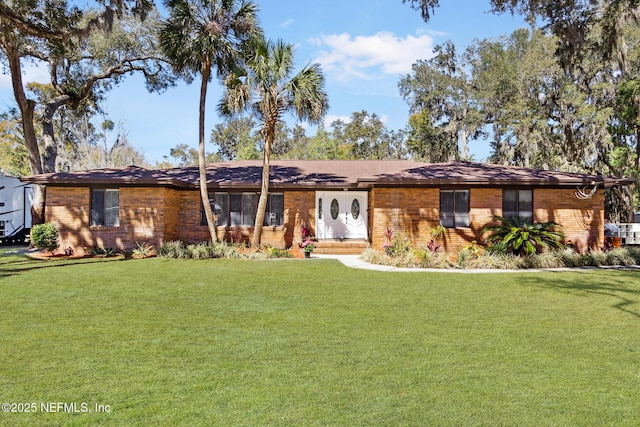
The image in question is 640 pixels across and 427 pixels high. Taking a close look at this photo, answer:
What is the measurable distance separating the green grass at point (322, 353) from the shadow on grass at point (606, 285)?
0.29ft

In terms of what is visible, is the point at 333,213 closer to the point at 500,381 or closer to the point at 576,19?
the point at 576,19

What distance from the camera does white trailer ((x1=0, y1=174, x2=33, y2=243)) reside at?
19.5 m

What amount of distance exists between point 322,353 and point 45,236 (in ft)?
45.6

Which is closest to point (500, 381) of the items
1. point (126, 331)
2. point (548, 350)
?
point (548, 350)

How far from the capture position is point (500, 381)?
13.8 feet

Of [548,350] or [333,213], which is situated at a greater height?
[333,213]

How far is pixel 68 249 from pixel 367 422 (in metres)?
15.1

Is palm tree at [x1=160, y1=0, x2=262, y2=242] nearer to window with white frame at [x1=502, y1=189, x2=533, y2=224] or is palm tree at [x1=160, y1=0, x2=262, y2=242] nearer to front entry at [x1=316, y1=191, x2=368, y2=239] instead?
front entry at [x1=316, y1=191, x2=368, y2=239]

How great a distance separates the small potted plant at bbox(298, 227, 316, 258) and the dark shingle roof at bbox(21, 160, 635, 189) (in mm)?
1800

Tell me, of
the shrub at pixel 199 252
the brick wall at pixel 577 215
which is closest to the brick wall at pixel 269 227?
the shrub at pixel 199 252

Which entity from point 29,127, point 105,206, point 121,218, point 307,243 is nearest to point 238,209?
point 307,243

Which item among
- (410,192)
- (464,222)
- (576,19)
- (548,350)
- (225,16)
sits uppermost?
(225,16)

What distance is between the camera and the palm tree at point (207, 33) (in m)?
14.3

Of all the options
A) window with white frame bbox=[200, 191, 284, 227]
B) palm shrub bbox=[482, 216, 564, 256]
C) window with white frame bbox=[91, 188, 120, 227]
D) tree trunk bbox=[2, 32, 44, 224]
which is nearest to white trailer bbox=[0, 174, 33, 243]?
tree trunk bbox=[2, 32, 44, 224]
